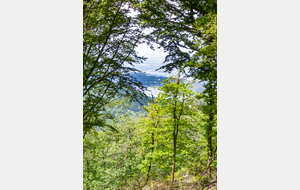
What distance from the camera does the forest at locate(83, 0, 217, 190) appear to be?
2.12 m

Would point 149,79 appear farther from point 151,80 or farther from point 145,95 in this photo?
point 145,95

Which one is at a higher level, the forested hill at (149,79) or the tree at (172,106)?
the forested hill at (149,79)

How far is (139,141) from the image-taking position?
2.38 m

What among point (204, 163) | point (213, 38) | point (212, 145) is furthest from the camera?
point (204, 163)

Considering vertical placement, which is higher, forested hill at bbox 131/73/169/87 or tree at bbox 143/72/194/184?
forested hill at bbox 131/73/169/87

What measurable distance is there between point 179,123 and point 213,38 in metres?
1.12

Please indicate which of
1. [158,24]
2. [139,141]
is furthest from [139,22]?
[139,141]

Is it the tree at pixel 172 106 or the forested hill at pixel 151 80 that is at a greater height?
the forested hill at pixel 151 80

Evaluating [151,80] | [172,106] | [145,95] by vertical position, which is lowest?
[172,106]

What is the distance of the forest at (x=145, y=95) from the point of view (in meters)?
2.12

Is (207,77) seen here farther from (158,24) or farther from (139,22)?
(139,22)

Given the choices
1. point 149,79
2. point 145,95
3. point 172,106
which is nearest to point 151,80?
point 149,79

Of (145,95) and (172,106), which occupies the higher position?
(145,95)

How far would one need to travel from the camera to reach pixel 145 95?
87.8 inches
